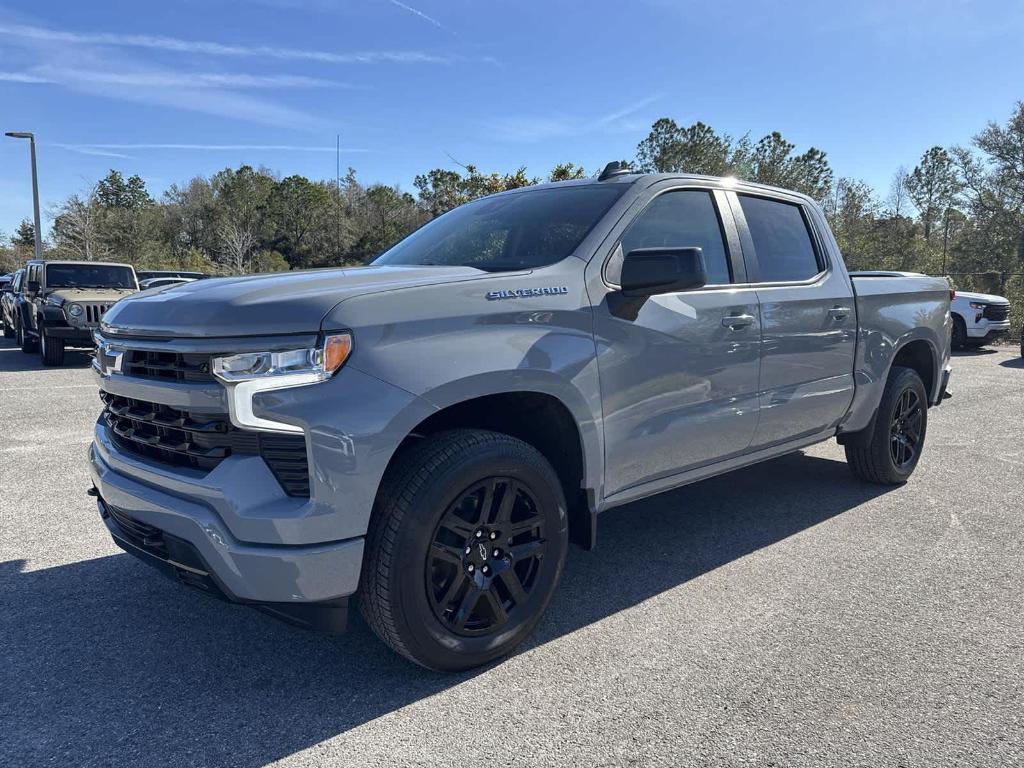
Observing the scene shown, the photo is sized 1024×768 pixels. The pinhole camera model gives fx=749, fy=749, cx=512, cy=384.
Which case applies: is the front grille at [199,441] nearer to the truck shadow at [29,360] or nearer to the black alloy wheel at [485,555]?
the black alloy wheel at [485,555]

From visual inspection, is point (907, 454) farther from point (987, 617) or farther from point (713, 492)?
point (987, 617)

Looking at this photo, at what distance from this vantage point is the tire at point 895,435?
495 cm

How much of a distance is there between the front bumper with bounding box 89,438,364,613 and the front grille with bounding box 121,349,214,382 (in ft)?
1.33

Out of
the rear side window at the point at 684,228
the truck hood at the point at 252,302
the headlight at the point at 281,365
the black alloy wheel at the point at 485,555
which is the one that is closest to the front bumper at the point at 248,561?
the black alloy wheel at the point at 485,555

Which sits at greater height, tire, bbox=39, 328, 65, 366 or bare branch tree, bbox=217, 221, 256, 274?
bare branch tree, bbox=217, 221, 256, 274

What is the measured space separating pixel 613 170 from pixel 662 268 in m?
1.16

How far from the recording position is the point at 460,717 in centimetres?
249

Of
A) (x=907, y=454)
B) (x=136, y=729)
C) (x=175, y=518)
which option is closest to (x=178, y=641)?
(x=136, y=729)

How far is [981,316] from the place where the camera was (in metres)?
15.2

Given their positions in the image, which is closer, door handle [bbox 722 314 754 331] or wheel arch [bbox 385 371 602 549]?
wheel arch [bbox 385 371 602 549]

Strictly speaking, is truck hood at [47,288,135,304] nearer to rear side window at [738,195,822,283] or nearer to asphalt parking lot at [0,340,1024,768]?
asphalt parking lot at [0,340,1024,768]

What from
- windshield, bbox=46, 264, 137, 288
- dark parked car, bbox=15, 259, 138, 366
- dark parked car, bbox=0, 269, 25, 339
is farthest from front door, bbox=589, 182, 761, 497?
dark parked car, bbox=0, 269, 25, 339

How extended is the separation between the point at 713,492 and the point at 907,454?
1.44m

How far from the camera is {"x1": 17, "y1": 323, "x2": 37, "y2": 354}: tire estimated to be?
14266 mm
